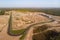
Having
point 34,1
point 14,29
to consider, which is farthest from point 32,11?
point 14,29

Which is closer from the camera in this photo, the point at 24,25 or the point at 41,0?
the point at 24,25

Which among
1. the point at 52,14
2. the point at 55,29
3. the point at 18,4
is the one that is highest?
the point at 18,4

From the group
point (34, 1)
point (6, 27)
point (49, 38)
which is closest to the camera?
point (49, 38)

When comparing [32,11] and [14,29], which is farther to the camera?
[32,11]

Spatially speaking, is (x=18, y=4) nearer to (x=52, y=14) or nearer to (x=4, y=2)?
(x=4, y=2)

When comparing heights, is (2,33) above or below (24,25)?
below

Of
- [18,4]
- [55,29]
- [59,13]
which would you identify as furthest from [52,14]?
[18,4]

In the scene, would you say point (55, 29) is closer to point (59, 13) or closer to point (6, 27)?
point (59, 13)

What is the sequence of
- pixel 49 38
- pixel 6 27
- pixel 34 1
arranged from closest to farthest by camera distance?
1. pixel 49 38
2. pixel 6 27
3. pixel 34 1

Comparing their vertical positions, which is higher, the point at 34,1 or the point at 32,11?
the point at 34,1
